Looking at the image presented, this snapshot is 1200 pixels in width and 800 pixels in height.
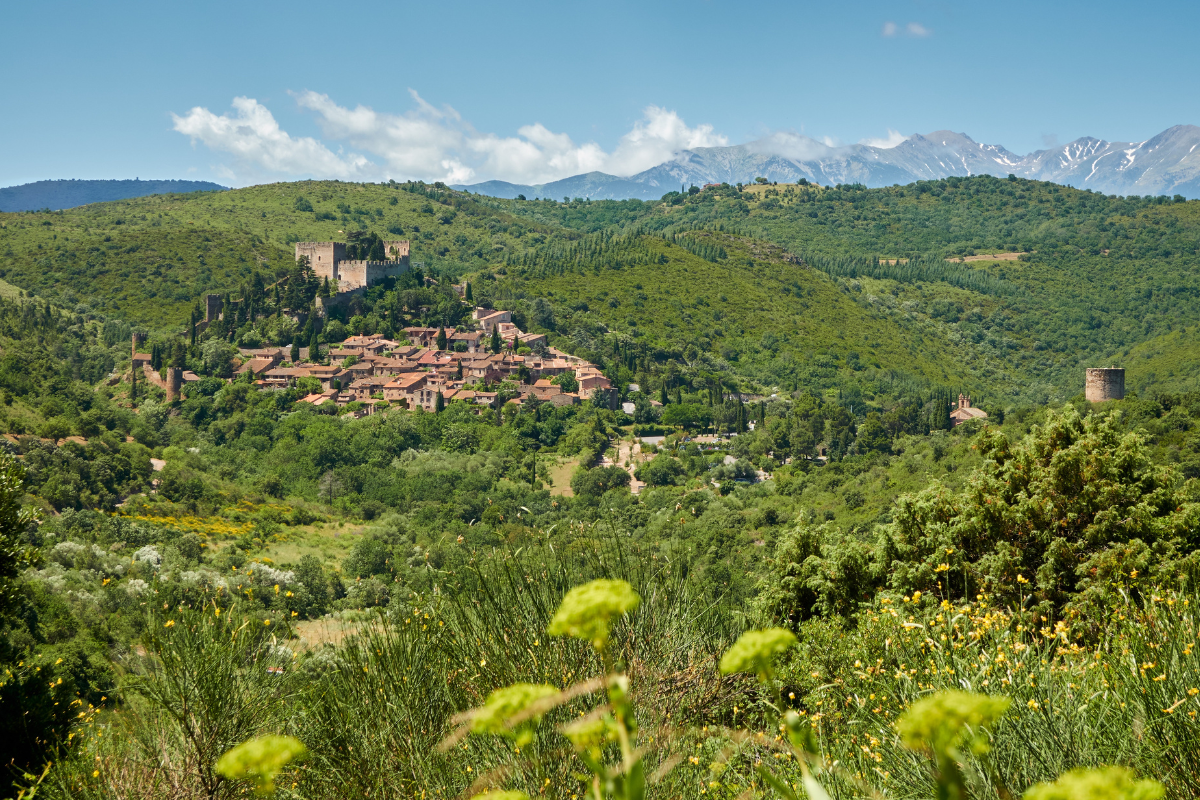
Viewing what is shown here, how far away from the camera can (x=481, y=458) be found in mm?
41531

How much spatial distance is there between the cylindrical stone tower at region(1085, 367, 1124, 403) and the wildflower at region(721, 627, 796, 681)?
3329cm

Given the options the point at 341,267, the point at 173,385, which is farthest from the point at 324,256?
the point at 173,385

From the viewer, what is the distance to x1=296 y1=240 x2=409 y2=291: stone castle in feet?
185

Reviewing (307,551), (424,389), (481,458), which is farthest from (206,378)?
(307,551)

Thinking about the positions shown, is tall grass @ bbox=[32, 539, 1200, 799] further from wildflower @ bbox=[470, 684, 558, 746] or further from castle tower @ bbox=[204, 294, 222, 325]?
castle tower @ bbox=[204, 294, 222, 325]

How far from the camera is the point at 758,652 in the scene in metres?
0.96

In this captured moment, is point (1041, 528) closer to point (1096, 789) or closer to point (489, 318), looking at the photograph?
point (1096, 789)

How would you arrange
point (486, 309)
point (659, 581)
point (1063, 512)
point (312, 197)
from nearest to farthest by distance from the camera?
point (659, 581) → point (1063, 512) → point (486, 309) → point (312, 197)

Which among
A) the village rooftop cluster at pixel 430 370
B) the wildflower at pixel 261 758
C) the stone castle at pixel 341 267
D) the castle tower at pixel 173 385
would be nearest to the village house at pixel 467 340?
the village rooftop cluster at pixel 430 370

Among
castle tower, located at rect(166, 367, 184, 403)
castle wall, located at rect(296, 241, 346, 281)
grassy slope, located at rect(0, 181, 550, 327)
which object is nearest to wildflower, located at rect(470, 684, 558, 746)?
castle tower, located at rect(166, 367, 184, 403)

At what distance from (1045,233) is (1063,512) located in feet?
373

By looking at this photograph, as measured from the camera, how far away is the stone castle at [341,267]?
56344 millimetres

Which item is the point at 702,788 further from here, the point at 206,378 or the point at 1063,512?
the point at 206,378

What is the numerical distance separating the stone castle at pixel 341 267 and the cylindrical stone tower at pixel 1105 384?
144ft
